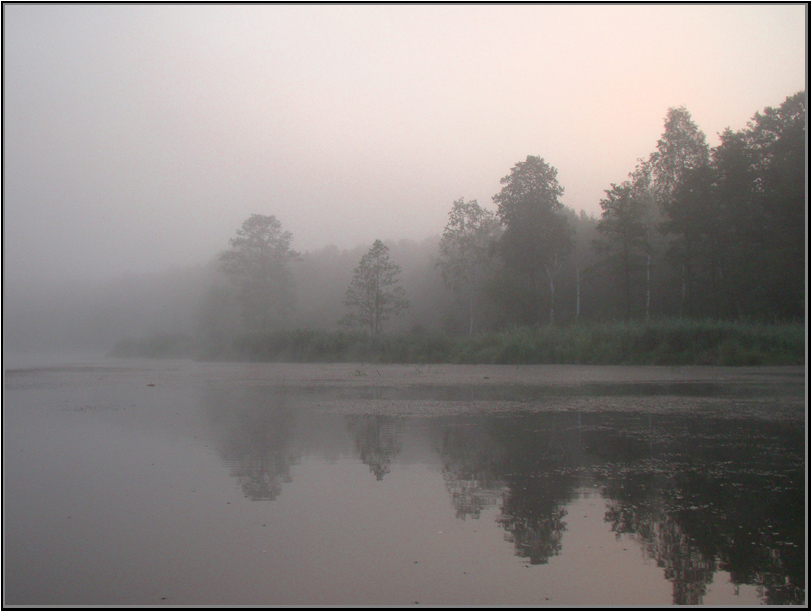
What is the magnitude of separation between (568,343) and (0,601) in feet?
76.3

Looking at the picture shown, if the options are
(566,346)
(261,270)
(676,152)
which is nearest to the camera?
(566,346)

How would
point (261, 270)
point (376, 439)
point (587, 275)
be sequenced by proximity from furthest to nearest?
point (261, 270)
point (587, 275)
point (376, 439)

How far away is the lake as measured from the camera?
9.03 feet

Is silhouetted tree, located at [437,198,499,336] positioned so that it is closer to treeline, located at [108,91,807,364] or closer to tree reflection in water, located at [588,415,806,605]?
treeline, located at [108,91,807,364]

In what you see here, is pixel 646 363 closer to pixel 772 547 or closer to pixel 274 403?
pixel 274 403

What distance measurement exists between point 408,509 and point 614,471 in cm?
180

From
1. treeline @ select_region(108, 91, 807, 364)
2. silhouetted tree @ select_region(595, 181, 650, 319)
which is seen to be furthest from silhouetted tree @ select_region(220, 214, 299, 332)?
silhouetted tree @ select_region(595, 181, 650, 319)

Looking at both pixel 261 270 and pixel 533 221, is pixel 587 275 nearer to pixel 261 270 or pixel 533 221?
pixel 533 221

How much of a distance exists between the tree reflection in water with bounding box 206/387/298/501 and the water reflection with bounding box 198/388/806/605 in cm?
2

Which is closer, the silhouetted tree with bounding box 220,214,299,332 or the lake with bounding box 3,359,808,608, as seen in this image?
the lake with bounding box 3,359,808,608

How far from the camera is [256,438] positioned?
6285mm

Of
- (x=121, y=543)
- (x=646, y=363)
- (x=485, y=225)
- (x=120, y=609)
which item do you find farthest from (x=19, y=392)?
(x=485, y=225)

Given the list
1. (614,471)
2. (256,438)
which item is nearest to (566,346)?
(256,438)

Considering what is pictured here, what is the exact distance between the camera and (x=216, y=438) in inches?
249
